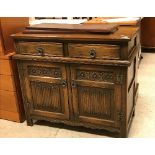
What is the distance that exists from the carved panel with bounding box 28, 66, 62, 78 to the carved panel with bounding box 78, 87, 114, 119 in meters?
0.18

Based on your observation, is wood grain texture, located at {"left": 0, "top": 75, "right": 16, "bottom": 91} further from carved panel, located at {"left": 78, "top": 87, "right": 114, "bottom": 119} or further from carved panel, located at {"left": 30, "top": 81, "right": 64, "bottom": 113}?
carved panel, located at {"left": 78, "top": 87, "right": 114, "bottom": 119}

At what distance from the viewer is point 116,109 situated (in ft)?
4.97

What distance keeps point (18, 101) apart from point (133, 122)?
90 cm

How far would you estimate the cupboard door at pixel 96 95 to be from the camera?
146 centimetres

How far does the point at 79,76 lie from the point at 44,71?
0.25 meters

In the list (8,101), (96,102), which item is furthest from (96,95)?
(8,101)

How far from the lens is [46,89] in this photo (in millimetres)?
1642

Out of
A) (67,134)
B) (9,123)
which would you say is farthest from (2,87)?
(67,134)

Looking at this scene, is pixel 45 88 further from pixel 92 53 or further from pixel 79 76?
pixel 92 53

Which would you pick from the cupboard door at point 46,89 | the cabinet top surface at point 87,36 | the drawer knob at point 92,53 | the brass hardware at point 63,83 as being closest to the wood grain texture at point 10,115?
the cupboard door at point 46,89

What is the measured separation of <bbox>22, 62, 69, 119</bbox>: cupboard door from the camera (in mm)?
1573

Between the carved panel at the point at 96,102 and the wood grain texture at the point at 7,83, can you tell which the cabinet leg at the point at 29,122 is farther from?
the carved panel at the point at 96,102

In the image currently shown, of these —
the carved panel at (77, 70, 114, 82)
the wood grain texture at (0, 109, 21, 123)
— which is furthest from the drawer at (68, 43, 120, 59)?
the wood grain texture at (0, 109, 21, 123)

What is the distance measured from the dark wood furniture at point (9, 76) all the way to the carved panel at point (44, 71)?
0.63 feet
